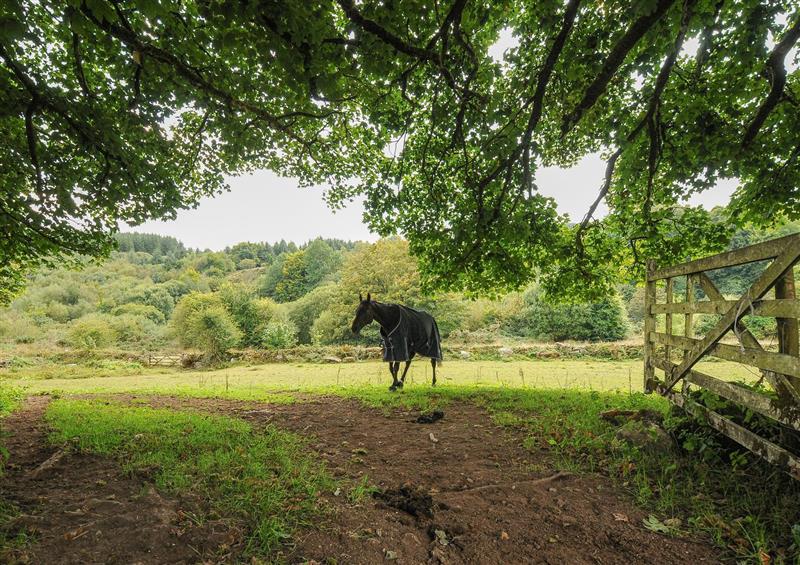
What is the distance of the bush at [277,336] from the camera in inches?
1160

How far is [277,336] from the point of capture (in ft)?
97.3

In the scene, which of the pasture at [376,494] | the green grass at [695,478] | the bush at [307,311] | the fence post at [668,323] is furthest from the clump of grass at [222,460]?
the bush at [307,311]

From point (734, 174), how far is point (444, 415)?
722cm

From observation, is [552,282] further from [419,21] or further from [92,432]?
[92,432]

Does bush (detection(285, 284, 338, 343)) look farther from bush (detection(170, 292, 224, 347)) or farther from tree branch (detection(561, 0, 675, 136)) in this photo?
tree branch (detection(561, 0, 675, 136))

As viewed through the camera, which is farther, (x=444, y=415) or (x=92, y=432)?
(x=444, y=415)

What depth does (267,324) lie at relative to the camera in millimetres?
31734

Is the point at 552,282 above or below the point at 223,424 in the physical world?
above

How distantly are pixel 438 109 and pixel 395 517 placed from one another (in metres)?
5.70

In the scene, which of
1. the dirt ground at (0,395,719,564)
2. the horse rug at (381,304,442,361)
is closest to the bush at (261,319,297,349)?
the horse rug at (381,304,442,361)

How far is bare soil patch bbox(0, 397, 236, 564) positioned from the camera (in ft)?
7.87

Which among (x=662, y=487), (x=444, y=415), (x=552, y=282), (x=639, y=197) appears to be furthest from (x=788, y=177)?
(x=444, y=415)

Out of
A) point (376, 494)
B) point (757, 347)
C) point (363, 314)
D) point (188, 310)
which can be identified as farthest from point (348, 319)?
point (757, 347)

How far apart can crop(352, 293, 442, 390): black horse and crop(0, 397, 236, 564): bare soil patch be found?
6134 millimetres
